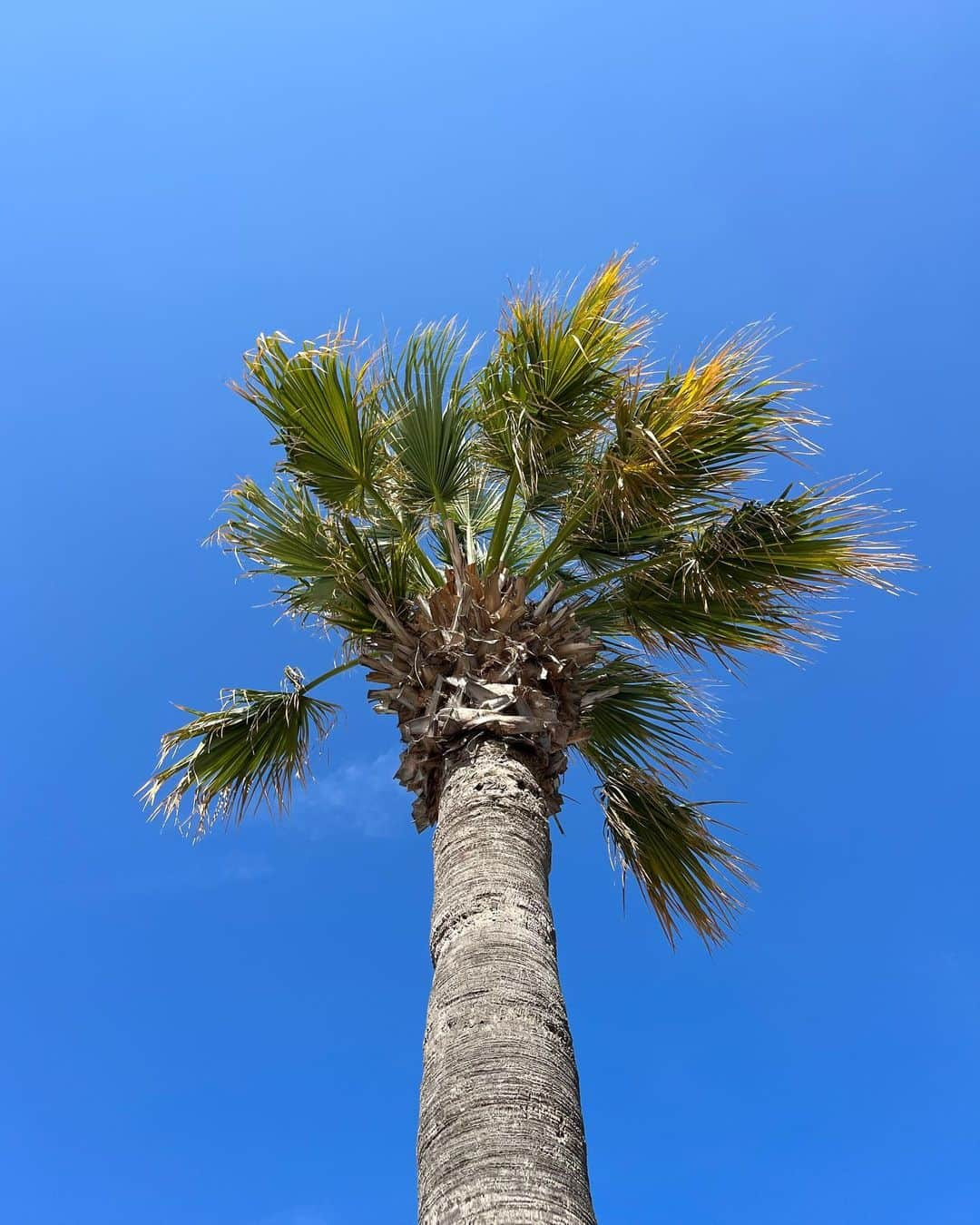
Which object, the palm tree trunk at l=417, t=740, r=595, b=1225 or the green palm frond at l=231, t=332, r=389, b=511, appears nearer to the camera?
the palm tree trunk at l=417, t=740, r=595, b=1225

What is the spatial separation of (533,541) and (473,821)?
387 centimetres

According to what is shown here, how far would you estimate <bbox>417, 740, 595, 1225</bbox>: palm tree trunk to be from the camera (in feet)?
10.6

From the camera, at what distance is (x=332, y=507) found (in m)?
6.24

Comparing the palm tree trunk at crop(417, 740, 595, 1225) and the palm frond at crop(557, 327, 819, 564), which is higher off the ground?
the palm frond at crop(557, 327, 819, 564)

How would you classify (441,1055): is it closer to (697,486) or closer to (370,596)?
(370,596)

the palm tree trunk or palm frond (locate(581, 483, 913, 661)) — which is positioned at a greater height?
palm frond (locate(581, 483, 913, 661))

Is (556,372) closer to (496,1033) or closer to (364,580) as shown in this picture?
(364,580)

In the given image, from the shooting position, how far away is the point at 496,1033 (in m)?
3.65

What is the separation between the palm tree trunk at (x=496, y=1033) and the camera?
3.25 metres

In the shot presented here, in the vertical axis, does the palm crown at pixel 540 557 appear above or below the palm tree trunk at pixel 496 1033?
above

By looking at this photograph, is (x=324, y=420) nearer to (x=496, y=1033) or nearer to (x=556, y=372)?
(x=556, y=372)

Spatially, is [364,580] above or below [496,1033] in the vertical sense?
above

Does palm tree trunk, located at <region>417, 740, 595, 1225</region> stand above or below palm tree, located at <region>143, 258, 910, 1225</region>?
below

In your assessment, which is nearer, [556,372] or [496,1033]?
[496,1033]
